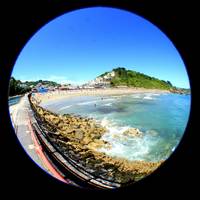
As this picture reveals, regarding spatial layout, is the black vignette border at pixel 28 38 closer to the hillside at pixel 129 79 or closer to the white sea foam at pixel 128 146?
the white sea foam at pixel 128 146

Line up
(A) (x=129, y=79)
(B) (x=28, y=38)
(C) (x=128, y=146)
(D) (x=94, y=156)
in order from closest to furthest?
1. (B) (x=28, y=38)
2. (D) (x=94, y=156)
3. (C) (x=128, y=146)
4. (A) (x=129, y=79)

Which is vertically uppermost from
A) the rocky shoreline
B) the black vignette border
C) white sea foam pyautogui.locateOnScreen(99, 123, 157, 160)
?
the black vignette border

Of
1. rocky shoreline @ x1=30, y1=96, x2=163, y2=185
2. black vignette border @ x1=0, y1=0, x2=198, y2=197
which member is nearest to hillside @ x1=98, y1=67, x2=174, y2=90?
rocky shoreline @ x1=30, y1=96, x2=163, y2=185

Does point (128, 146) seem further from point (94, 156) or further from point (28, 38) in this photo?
point (28, 38)

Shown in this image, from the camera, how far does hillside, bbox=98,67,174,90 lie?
79250mm

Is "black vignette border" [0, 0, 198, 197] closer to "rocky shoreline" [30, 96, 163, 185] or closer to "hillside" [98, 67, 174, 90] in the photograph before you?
"rocky shoreline" [30, 96, 163, 185]

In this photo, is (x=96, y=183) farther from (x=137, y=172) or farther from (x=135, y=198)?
(x=137, y=172)

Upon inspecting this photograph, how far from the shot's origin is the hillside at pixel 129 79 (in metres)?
79.2

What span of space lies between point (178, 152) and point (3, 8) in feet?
5.77

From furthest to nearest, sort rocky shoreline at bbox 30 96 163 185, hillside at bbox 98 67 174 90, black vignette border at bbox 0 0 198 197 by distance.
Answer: hillside at bbox 98 67 174 90 < rocky shoreline at bbox 30 96 163 185 < black vignette border at bbox 0 0 198 197

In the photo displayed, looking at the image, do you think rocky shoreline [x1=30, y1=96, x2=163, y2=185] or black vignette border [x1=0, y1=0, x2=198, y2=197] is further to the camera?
rocky shoreline [x1=30, y1=96, x2=163, y2=185]

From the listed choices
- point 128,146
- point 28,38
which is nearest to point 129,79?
point 128,146

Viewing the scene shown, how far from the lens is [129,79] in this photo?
262 feet

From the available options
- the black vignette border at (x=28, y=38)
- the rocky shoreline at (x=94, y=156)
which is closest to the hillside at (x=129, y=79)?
the rocky shoreline at (x=94, y=156)
